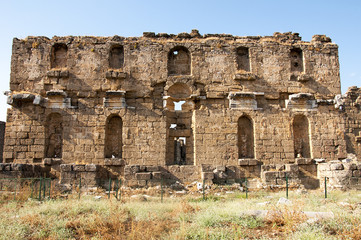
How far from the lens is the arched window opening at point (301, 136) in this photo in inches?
548

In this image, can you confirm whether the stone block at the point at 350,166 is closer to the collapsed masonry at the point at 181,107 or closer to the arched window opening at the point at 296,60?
the collapsed masonry at the point at 181,107

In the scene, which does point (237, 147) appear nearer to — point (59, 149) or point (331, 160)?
point (331, 160)

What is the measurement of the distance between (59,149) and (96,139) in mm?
1899

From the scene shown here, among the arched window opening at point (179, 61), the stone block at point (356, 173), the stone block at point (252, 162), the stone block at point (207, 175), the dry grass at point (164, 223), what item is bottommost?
the dry grass at point (164, 223)

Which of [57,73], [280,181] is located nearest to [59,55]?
[57,73]

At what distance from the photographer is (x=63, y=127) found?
1322 centimetres

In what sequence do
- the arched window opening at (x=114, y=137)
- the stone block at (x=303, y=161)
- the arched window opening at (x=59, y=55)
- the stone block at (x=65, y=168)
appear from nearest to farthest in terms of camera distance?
the stone block at (x=65, y=168) → the stone block at (x=303, y=161) → the arched window opening at (x=114, y=137) → the arched window opening at (x=59, y=55)

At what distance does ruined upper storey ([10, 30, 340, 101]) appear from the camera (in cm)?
1369

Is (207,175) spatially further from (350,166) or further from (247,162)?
(350,166)

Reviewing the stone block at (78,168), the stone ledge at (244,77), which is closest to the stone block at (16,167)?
the stone block at (78,168)

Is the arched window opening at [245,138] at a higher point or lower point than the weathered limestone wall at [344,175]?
higher

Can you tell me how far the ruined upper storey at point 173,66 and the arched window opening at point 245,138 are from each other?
5.06 ft

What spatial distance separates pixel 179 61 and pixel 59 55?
5.88 m

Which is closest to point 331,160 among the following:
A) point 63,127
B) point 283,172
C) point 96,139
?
point 283,172
